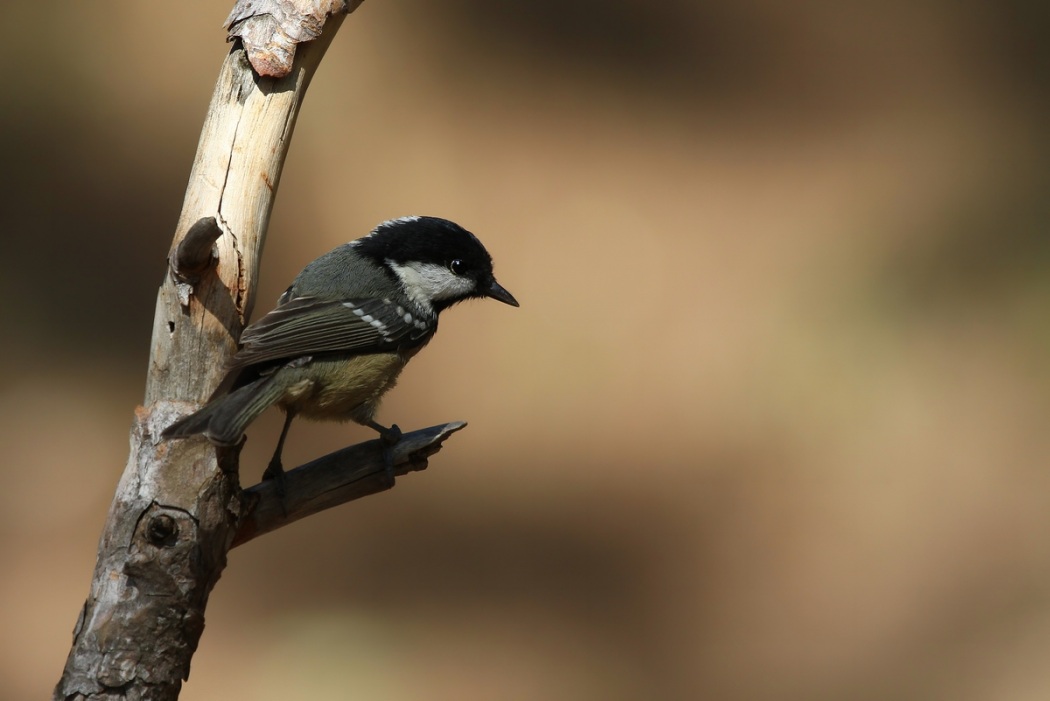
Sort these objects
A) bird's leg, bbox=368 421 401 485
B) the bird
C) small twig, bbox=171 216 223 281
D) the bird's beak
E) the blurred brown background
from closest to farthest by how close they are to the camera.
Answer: small twig, bbox=171 216 223 281 → the bird → bird's leg, bbox=368 421 401 485 → the bird's beak → the blurred brown background

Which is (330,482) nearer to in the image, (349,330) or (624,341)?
(349,330)

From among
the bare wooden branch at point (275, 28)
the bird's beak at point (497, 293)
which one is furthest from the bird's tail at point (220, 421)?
the bird's beak at point (497, 293)

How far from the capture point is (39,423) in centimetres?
385

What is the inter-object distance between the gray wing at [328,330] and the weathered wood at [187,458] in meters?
0.05

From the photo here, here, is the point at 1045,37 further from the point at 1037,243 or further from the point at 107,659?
the point at 107,659

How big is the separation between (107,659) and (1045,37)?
4.85 metres

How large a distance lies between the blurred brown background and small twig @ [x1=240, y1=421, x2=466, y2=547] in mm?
1560

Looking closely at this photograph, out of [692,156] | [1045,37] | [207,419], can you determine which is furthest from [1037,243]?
[207,419]

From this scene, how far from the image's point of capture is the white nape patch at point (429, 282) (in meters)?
2.56

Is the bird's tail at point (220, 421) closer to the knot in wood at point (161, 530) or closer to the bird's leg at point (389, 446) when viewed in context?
the knot in wood at point (161, 530)

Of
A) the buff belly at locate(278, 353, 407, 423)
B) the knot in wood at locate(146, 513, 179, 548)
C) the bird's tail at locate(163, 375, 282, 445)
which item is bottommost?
the knot in wood at locate(146, 513, 179, 548)

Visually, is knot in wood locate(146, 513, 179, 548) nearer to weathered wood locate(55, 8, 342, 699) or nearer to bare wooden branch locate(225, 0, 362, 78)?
weathered wood locate(55, 8, 342, 699)

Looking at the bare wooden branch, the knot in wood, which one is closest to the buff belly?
the knot in wood

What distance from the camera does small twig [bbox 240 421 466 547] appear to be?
2.08 m
